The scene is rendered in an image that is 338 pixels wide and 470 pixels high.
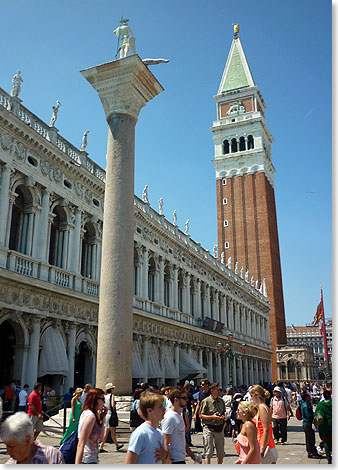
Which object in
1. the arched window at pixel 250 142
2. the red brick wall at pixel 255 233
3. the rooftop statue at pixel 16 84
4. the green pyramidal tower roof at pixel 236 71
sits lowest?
the rooftop statue at pixel 16 84

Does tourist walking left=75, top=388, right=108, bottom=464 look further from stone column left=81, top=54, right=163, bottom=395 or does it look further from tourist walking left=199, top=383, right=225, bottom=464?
stone column left=81, top=54, right=163, bottom=395

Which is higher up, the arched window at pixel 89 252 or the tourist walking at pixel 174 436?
the arched window at pixel 89 252

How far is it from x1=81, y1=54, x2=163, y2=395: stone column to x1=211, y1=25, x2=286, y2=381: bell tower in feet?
182

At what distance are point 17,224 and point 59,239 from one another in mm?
2550

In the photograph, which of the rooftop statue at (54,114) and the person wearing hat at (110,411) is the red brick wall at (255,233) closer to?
the rooftop statue at (54,114)

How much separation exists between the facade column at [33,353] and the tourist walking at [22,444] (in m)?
15.7

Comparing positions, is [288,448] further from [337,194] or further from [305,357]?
[305,357]

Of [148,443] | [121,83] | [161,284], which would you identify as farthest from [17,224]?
[148,443]

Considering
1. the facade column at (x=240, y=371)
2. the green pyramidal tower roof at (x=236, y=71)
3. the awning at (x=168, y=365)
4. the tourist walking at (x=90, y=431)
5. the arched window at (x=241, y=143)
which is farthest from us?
→ the green pyramidal tower roof at (x=236, y=71)

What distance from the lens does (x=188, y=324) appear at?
3459 cm

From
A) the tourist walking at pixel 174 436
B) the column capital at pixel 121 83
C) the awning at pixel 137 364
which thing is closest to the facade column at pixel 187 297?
the awning at pixel 137 364

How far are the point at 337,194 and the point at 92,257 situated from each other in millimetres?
19011

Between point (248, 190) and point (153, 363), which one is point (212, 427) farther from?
point (248, 190)

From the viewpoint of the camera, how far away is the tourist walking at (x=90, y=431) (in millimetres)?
4977
